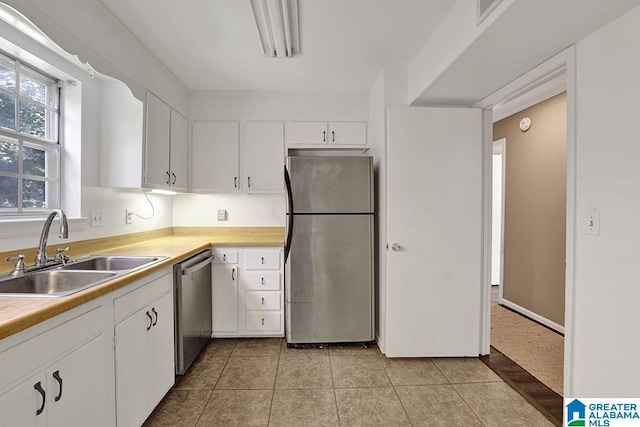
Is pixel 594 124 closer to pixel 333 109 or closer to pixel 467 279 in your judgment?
pixel 467 279

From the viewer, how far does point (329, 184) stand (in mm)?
2574

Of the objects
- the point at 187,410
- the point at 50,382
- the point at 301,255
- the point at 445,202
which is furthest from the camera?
the point at 301,255

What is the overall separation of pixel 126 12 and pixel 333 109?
183 centimetres

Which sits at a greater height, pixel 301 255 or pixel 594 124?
pixel 594 124

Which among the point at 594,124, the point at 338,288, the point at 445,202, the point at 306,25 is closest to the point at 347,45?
the point at 306,25

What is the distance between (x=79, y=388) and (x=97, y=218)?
1.35 m

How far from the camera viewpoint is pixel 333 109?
3.12 metres

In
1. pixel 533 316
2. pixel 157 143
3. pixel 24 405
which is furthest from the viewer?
pixel 533 316

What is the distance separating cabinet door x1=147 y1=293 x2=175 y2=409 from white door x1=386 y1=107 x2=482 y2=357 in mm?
1572

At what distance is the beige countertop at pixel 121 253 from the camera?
94 centimetres

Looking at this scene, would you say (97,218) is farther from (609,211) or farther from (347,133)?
(609,211)

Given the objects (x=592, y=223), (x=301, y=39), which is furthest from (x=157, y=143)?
(x=592, y=223)

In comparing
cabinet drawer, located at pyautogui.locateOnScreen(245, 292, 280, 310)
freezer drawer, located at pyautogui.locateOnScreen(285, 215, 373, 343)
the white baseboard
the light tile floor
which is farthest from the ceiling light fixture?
the white baseboard

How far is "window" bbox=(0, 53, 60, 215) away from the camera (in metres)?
1.65
